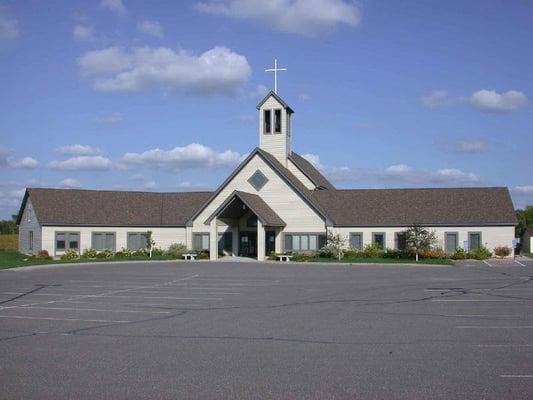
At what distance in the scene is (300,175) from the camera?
52.5 meters

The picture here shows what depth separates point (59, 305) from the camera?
19328 mm

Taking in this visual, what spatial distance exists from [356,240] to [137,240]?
1715 cm

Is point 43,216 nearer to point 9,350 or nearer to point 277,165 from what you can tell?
point 277,165

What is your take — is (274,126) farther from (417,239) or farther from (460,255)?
(460,255)

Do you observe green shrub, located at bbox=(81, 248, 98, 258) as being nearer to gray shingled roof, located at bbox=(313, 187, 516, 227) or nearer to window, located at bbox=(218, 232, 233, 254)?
window, located at bbox=(218, 232, 233, 254)

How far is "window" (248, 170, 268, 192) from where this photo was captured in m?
48.7

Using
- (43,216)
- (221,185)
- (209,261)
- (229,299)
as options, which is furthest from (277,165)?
(229,299)

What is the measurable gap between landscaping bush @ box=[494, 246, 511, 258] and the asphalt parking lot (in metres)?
20.4

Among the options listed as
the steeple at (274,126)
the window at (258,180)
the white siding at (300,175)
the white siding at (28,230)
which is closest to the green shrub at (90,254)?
the white siding at (28,230)

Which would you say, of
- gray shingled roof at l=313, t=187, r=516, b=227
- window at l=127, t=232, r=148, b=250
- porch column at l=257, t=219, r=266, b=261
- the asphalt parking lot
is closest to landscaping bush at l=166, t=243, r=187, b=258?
window at l=127, t=232, r=148, b=250

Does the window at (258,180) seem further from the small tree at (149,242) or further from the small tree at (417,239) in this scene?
the small tree at (417,239)

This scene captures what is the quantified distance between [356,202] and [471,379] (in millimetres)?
39972

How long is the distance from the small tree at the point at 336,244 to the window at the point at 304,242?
0.98 m

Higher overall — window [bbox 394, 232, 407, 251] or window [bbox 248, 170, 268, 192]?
window [bbox 248, 170, 268, 192]
